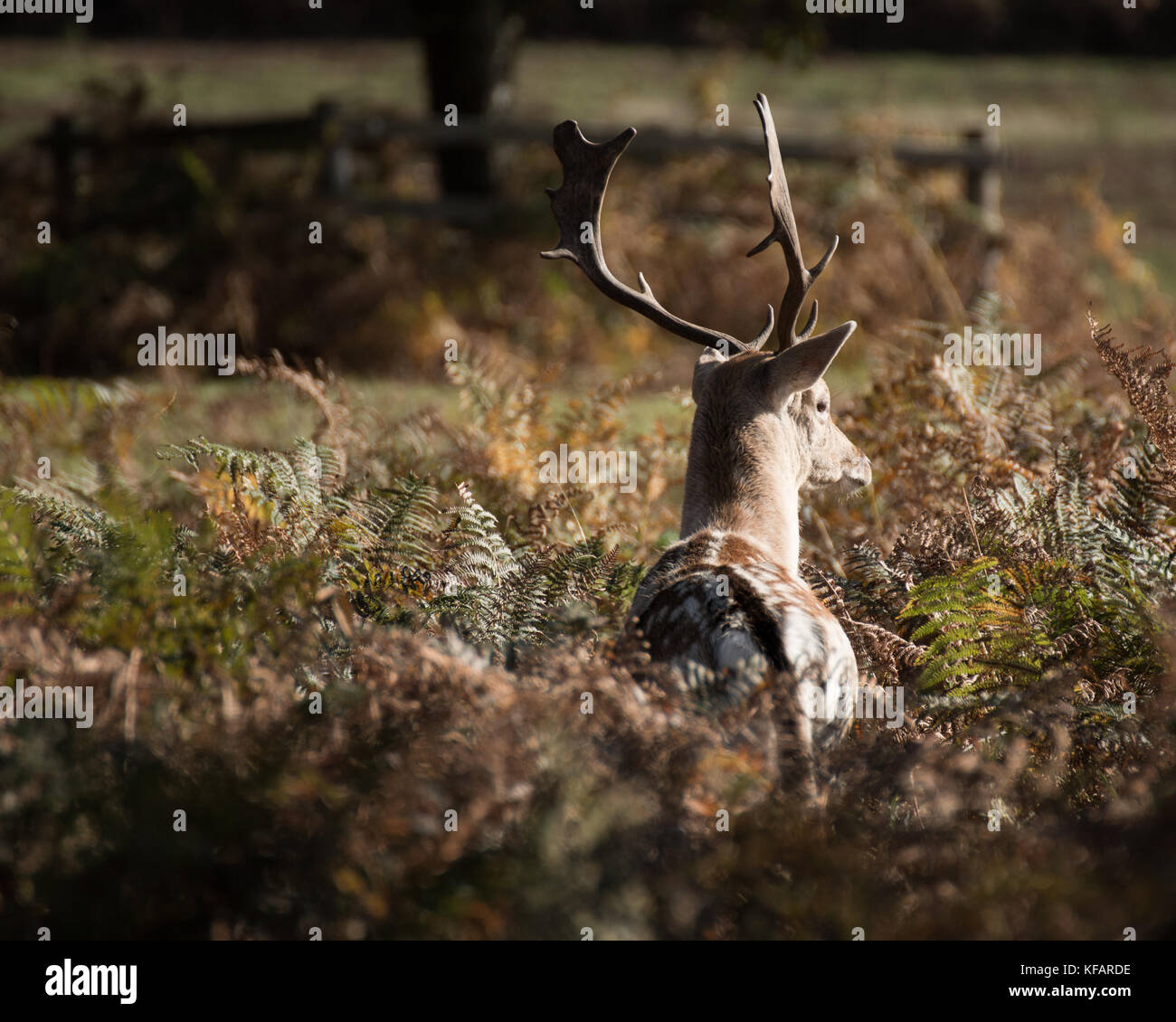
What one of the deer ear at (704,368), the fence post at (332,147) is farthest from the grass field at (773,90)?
the deer ear at (704,368)

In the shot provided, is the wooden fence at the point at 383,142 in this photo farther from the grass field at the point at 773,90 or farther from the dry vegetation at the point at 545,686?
the grass field at the point at 773,90

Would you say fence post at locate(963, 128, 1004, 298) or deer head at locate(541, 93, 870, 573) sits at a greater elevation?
fence post at locate(963, 128, 1004, 298)

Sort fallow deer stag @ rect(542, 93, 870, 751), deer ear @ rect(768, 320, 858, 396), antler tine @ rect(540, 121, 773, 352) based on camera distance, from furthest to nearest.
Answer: antler tine @ rect(540, 121, 773, 352), deer ear @ rect(768, 320, 858, 396), fallow deer stag @ rect(542, 93, 870, 751)

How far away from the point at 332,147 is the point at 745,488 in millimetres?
9158

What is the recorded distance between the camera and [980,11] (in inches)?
1250

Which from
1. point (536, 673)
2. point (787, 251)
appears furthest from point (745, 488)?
point (536, 673)

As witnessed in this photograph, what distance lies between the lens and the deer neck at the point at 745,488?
12.8 ft

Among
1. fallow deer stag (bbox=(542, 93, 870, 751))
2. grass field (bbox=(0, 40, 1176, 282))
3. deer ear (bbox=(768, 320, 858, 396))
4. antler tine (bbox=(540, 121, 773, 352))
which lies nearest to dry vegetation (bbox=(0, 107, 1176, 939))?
fallow deer stag (bbox=(542, 93, 870, 751))

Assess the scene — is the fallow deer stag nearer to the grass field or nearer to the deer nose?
the deer nose

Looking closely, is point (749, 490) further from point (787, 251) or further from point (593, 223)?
point (593, 223)

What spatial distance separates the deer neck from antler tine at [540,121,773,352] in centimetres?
56

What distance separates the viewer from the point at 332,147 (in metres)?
11.9

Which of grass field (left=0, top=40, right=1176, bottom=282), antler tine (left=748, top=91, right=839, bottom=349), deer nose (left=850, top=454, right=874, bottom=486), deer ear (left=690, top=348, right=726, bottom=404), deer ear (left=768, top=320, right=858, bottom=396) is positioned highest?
grass field (left=0, top=40, right=1176, bottom=282)

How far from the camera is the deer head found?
3.91 metres
